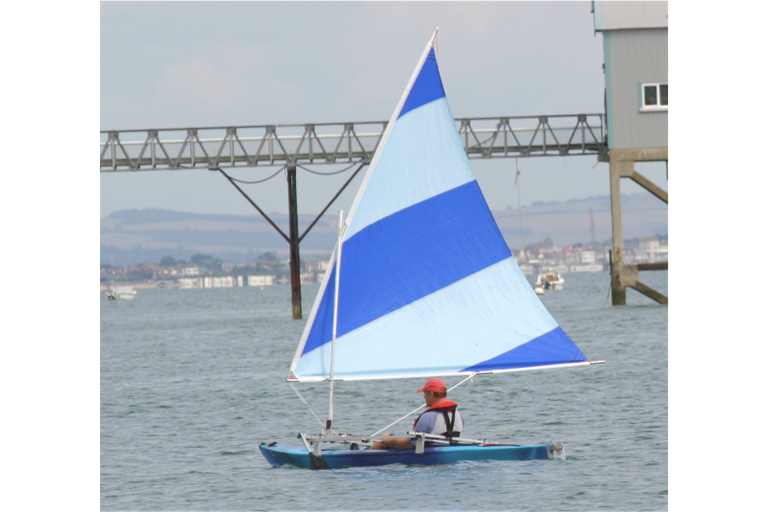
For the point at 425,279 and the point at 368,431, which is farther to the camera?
the point at 368,431

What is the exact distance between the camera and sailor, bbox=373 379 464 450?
74.7 feet

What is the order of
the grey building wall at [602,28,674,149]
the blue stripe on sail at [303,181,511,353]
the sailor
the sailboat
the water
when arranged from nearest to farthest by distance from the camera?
the water, the sailor, the sailboat, the blue stripe on sail at [303,181,511,353], the grey building wall at [602,28,674,149]

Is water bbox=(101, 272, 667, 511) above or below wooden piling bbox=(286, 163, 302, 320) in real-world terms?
below

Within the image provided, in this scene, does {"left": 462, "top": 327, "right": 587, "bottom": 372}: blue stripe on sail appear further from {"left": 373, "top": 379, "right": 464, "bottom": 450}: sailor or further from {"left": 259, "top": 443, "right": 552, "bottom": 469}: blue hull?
{"left": 259, "top": 443, "right": 552, "bottom": 469}: blue hull

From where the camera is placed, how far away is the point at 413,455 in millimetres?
22953

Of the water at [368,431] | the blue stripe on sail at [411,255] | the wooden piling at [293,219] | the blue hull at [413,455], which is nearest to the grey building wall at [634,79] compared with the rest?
the water at [368,431]

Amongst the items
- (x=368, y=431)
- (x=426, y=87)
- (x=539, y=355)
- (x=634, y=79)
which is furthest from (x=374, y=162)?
(x=634, y=79)

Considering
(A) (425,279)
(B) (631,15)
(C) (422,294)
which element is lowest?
(C) (422,294)

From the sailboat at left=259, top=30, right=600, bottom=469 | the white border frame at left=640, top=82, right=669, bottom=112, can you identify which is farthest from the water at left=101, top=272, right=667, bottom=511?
the white border frame at left=640, top=82, right=669, bottom=112

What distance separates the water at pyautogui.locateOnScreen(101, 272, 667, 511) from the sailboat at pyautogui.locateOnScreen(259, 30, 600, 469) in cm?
51

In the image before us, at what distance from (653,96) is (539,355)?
36.0 meters

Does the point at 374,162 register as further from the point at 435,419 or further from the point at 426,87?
the point at 435,419

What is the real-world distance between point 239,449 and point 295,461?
442 centimetres
